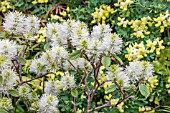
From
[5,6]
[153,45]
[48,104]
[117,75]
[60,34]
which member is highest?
[5,6]

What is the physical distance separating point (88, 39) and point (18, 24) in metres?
0.42

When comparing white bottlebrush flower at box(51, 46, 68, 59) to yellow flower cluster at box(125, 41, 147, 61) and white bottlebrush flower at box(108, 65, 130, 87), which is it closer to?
white bottlebrush flower at box(108, 65, 130, 87)

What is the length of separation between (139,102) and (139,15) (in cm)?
69

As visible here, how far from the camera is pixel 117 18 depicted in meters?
3.16

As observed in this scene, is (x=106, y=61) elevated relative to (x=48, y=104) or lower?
elevated

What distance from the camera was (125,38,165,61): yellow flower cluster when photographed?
9.11 feet

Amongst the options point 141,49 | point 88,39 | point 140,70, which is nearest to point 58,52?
point 88,39

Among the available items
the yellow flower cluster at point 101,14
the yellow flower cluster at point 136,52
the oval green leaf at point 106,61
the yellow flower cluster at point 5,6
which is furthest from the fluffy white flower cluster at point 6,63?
the yellow flower cluster at point 5,6

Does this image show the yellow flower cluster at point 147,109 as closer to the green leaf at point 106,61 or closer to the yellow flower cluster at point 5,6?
the green leaf at point 106,61

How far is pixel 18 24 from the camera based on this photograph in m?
2.14

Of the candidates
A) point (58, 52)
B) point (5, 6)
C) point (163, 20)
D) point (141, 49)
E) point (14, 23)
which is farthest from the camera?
point (5, 6)

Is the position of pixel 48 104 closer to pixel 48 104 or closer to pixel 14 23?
pixel 48 104

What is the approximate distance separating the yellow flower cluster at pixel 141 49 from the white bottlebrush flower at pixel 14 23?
0.91 metres

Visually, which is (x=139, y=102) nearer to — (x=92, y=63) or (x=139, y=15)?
(x=139, y=15)
